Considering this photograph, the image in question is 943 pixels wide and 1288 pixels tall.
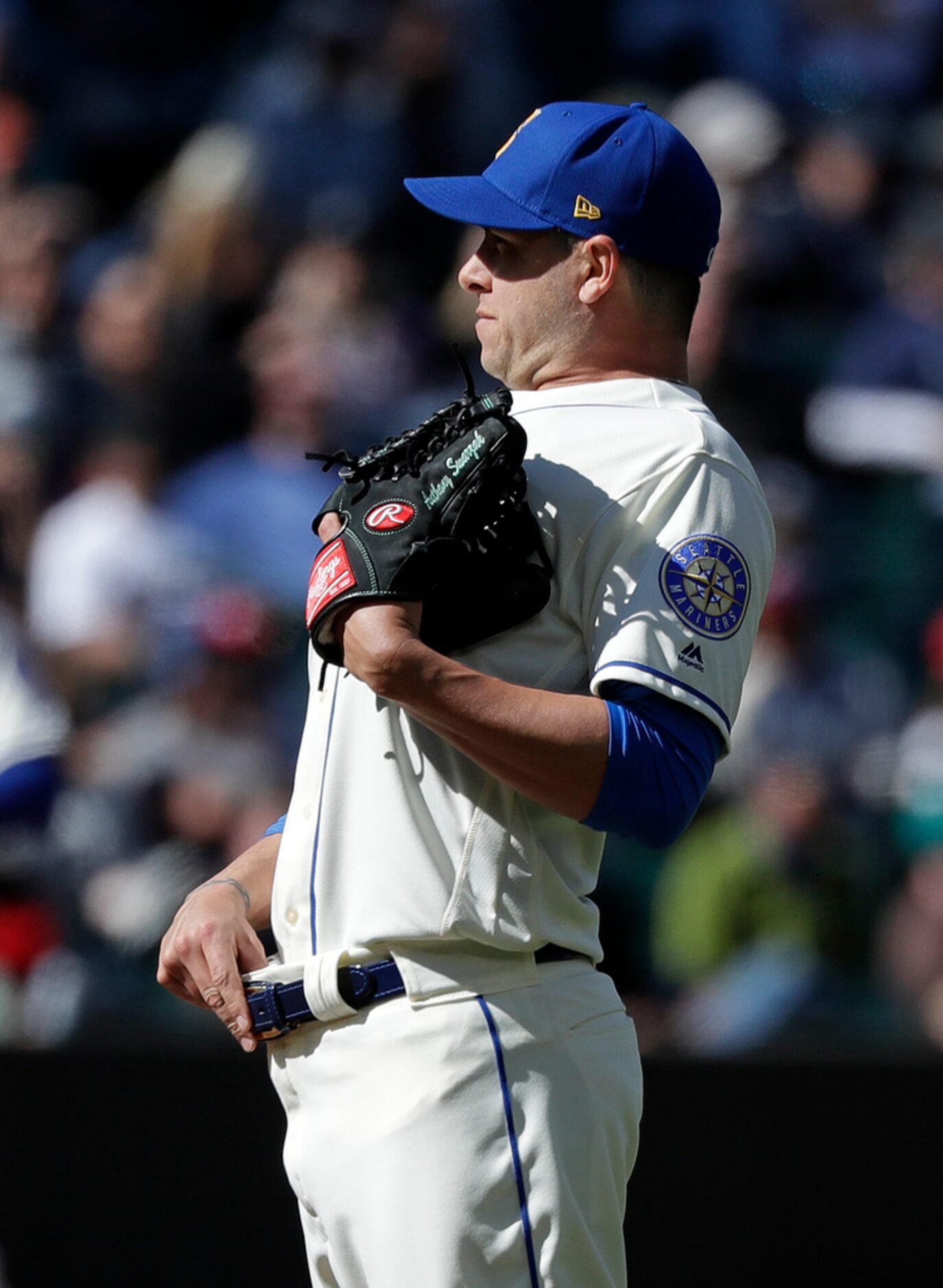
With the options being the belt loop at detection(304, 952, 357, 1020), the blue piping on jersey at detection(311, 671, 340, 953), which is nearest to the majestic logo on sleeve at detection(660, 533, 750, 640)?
the blue piping on jersey at detection(311, 671, 340, 953)

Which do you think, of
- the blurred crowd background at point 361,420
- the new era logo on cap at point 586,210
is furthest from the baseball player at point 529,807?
the blurred crowd background at point 361,420

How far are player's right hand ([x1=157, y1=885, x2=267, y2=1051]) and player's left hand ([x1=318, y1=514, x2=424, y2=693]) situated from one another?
35 cm

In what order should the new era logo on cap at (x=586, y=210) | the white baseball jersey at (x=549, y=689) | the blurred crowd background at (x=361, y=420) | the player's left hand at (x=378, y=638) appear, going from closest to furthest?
the player's left hand at (x=378, y=638)
the white baseball jersey at (x=549, y=689)
the new era logo on cap at (x=586, y=210)
the blurred crowd background at (x=361, y=420)

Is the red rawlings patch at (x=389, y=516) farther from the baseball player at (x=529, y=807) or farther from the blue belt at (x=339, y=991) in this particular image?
the blue belt at (x=339, y=991)

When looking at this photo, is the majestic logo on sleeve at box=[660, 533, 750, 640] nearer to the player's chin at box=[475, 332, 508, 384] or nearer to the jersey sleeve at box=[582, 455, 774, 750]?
the jersey sleeve at box=[582, 455, 774, 750]

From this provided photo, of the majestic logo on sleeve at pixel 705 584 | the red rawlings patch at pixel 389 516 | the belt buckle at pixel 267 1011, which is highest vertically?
the red rawlings patch at pixel 389 516

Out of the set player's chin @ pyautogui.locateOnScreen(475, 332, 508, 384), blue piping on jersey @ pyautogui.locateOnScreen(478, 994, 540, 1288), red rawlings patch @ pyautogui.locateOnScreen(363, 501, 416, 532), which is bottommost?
blue piping on jersey @ pyautogui.locateOnScreen(478, 994, 540, 1288)

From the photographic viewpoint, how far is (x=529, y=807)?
1596 millimetres

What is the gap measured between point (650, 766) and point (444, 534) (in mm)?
288

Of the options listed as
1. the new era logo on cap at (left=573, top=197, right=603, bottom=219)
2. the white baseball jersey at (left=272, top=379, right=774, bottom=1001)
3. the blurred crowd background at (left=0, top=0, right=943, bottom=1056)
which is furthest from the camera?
the blurred crowd background at (left=0, top=0, right=943, bottom=1056)

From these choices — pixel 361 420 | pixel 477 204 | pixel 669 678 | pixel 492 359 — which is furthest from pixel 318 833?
pixel 361 420

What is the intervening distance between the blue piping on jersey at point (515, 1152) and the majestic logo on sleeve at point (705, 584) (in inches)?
16.6

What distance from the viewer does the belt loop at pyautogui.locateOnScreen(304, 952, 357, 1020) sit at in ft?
5.11

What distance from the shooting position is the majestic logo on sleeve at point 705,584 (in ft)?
5.15
